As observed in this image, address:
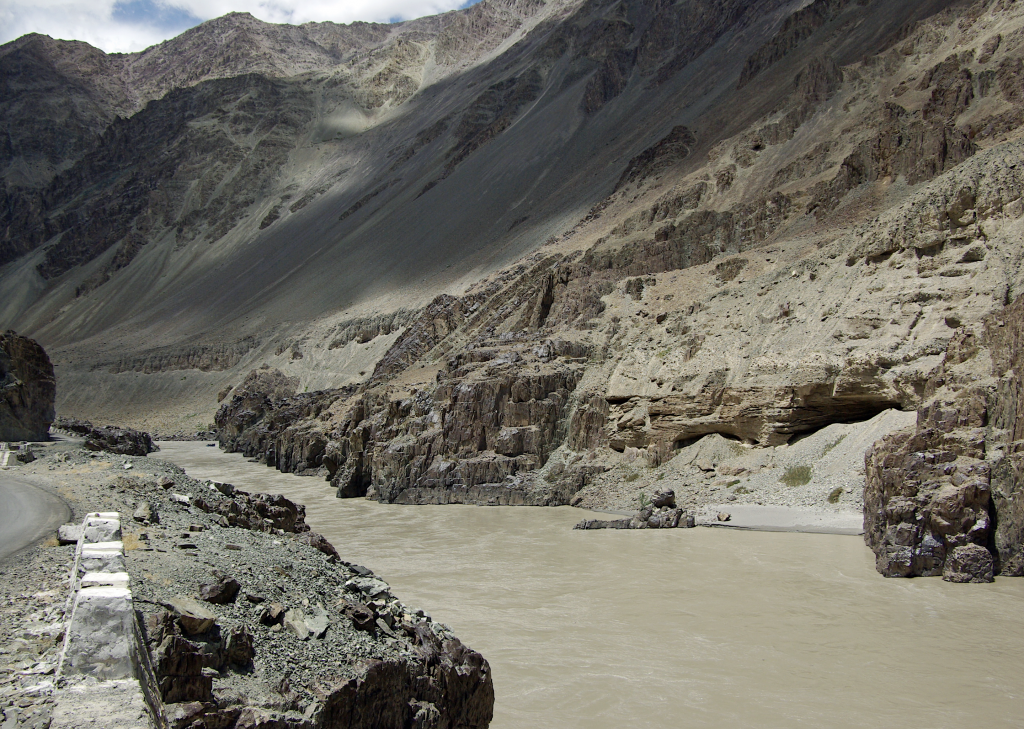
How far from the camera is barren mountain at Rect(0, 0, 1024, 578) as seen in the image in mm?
22641

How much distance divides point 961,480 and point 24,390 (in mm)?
33284

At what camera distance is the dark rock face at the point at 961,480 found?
48.0 ft

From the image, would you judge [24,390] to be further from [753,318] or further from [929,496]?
[929,496]

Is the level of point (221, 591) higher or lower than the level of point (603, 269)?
lower

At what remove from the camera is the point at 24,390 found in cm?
3300

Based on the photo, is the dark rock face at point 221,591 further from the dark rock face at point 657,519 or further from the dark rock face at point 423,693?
the dark rock face at point 657,519

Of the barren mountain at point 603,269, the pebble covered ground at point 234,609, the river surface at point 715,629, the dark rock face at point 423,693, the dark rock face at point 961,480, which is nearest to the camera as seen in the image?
the pebble covered ground at point 234,609

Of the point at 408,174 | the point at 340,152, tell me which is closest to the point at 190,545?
the point at 408,174

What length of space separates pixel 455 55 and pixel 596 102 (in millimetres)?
56999

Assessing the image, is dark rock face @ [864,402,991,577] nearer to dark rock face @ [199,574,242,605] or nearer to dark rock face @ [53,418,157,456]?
dark rock face @ [199,574,242,605]

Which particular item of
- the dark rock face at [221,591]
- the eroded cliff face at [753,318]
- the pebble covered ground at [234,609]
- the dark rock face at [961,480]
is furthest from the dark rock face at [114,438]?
the dark rock face at [961,480]

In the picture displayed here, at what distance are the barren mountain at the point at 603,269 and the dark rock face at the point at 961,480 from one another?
3.4 inches

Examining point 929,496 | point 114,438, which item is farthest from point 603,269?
point 114,438

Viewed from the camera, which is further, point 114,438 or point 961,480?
point 114,438
